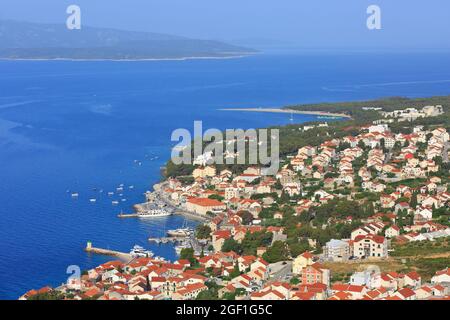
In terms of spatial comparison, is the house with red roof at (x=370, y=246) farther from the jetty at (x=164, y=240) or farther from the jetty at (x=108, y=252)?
the jetty at (x=108, y=252)

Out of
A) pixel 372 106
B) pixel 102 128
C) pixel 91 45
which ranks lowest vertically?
pixel 102 128

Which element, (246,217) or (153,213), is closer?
(246,217)

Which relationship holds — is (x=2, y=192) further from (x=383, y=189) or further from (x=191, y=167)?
(x=383, y=189)

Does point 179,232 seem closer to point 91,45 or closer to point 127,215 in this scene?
point 127,215

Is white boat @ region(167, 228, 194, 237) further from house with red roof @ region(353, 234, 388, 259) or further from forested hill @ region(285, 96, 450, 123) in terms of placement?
forested hill @ region(285, 96, 450, 123)

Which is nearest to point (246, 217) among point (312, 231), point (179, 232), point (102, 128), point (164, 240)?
point (179, 232)

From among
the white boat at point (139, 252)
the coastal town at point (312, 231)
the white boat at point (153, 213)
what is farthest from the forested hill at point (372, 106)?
the white boat at point (139, 252)
